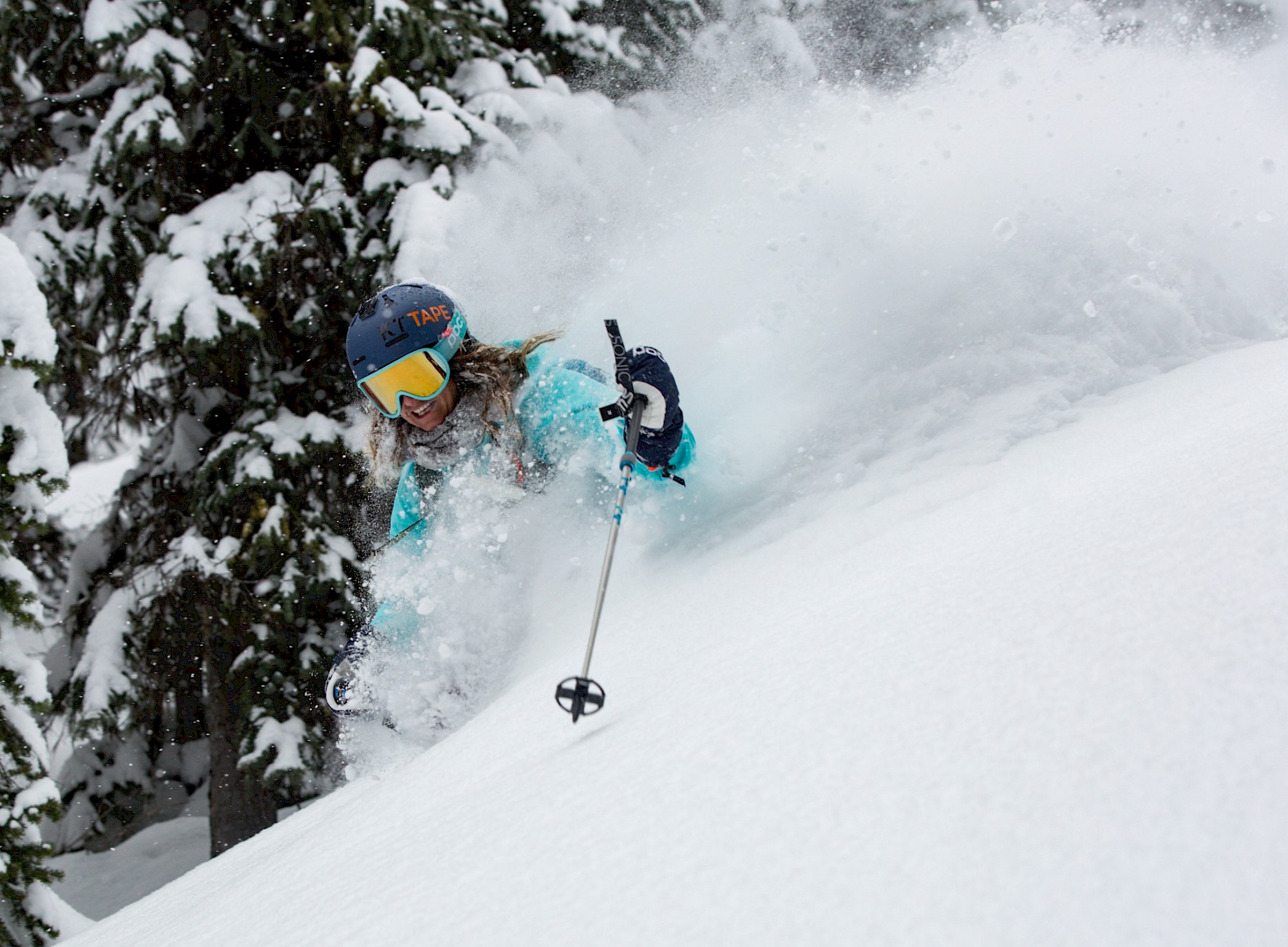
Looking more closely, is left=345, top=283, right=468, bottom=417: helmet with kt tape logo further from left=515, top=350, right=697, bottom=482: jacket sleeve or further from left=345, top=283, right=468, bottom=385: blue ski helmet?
left=515, top=350, right=697, bottom=482: jacket sleeve

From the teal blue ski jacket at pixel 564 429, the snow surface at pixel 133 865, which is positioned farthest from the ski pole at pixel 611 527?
the snow surface at pixel 133 865

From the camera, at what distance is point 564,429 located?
12.1ft

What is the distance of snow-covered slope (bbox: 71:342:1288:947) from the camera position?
2.73 ft

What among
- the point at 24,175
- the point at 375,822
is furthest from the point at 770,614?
the point at 24,175

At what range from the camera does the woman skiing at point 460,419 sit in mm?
3439

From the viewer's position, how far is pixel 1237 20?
31.3ft

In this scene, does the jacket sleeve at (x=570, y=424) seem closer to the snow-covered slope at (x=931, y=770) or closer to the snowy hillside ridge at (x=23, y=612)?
the snow-covered slope at (x=931, y=770)

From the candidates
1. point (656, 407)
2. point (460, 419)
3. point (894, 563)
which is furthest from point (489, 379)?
point (894, 563)

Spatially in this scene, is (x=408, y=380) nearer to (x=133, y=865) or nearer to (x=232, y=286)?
(x=232, y=286)

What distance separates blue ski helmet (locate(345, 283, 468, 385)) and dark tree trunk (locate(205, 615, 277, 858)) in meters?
4.14

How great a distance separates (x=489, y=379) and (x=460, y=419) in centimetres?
26

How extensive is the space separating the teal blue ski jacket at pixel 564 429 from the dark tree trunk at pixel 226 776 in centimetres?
348

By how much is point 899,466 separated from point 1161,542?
5.68 ft

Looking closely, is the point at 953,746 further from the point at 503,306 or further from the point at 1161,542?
the point at 503,306
